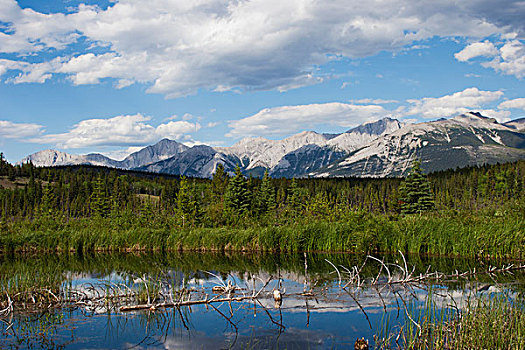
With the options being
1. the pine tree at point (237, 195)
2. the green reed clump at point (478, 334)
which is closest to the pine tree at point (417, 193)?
the pine tree at point (237, 195)

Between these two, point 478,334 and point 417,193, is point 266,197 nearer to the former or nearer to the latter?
point 417,193

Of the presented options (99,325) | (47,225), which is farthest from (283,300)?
(47,225)

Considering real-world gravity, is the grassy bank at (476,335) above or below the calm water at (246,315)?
above

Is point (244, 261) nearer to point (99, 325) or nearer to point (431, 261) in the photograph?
point (431, 261)

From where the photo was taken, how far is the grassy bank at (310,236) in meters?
19.2

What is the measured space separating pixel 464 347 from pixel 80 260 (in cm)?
1955

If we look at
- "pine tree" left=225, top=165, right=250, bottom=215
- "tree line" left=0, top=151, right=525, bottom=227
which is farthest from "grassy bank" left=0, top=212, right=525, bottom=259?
"pine tree" left=225, top=165, right=250, bottom=215

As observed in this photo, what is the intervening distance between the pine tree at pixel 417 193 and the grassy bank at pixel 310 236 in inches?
526

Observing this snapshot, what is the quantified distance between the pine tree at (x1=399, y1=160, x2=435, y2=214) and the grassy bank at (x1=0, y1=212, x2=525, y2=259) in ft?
43.8

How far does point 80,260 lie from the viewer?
22.0 metres

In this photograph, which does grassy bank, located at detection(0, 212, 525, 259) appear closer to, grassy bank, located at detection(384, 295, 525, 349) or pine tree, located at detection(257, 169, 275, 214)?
grassy bank, located at detection(384, 295, 525, 349)

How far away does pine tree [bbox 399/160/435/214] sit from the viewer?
38.1m

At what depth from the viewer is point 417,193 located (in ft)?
126

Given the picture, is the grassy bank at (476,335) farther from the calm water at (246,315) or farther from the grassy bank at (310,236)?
the grassy bank at (310,236)
